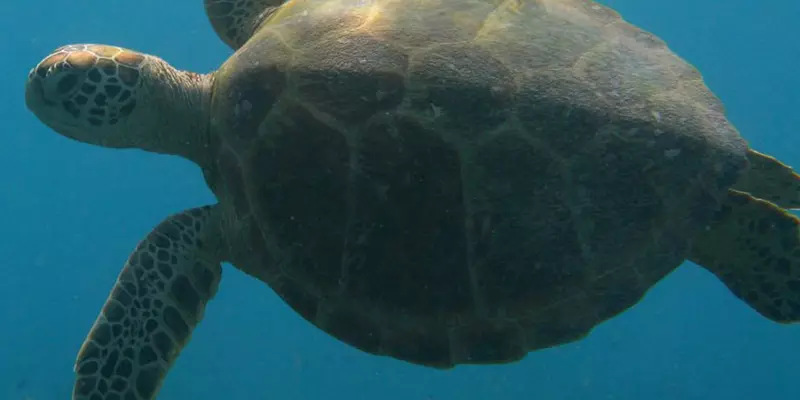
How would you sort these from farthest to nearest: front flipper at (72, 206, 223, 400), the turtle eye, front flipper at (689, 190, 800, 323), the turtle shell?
the turtle eye
front flipper at (72, 206, 223, 400)
front flipper at (689, 190, 800, 323)
the turtle shell

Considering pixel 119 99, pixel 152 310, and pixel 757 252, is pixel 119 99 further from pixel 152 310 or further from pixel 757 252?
pixel 757 252

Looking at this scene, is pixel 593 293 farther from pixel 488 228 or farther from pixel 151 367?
pixel 151 367

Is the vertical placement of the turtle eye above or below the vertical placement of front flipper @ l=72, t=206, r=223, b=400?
above

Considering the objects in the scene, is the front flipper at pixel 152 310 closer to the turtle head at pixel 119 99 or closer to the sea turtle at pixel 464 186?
the sea turtle at pixel 464 186

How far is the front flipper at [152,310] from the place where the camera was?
3.09m

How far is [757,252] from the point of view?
9.95 ft

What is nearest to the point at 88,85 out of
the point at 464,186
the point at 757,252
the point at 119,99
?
the point at 119,99

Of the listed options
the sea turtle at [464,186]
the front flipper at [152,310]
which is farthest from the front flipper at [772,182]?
the front flipper at [152,310]

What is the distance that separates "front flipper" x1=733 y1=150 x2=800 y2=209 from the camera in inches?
122

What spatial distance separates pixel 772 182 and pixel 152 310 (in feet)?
11.1

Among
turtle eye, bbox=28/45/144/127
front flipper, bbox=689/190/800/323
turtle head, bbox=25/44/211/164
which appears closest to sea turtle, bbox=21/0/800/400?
front flipper, bbox=689/190/800/323

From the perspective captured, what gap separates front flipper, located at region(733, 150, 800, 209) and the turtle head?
3.04m

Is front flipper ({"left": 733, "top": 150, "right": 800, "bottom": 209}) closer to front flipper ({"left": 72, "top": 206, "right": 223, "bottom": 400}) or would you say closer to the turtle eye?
front flipper ({"left": 72, "top": 206, "right": 223, "bottom": 400})

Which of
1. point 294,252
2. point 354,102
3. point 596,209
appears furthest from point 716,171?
point 294,252
